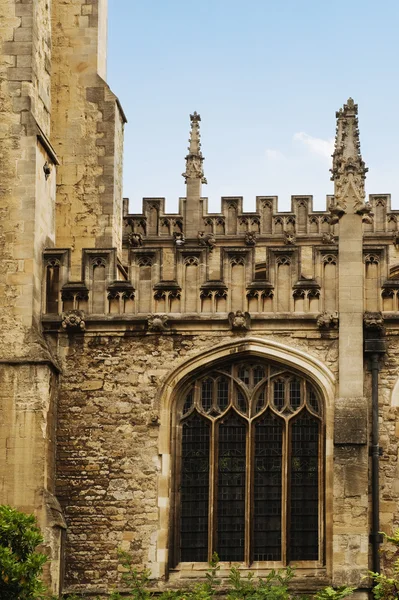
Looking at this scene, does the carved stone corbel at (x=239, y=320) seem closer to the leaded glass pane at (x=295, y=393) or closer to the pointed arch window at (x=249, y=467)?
the pointed arch window at (x=249, y=467)

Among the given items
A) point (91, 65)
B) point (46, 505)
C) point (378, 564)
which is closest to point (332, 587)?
point (378, 564)

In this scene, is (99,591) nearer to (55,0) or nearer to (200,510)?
(200,510)

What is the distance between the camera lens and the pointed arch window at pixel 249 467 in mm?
27672

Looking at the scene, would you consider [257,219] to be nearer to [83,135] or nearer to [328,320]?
[83,135]

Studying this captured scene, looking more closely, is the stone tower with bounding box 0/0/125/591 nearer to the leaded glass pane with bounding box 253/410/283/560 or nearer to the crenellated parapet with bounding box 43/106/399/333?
the crenellated parapet with bounding box 43/106/399/333

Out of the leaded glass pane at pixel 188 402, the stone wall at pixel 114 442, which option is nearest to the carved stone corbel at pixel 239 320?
the stone wall at pixel 114 442

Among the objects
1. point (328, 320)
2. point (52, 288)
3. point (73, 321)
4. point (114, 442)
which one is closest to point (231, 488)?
point (114, 442)

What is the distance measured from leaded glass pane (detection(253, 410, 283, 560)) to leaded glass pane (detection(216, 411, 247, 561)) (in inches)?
9.5

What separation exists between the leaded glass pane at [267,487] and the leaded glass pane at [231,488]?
0.24m

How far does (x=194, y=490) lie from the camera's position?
91.9ft

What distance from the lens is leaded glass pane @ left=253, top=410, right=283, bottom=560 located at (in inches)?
1091

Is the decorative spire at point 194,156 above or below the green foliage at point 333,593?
above

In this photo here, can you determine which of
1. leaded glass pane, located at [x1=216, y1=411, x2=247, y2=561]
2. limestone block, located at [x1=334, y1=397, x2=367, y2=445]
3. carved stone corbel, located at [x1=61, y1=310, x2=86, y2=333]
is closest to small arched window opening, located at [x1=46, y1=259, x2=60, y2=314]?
carved stone corbel, located at [x1=61, y1=310, x2=86, y2=333]

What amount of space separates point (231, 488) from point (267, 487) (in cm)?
63
